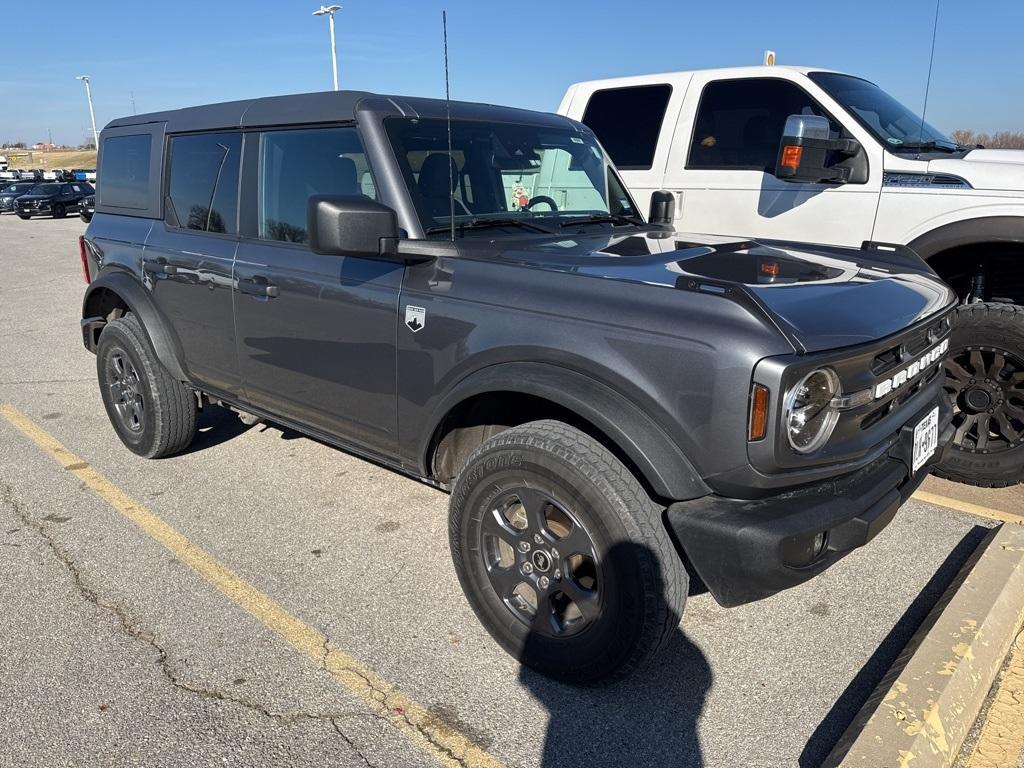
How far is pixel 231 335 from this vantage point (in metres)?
3.81

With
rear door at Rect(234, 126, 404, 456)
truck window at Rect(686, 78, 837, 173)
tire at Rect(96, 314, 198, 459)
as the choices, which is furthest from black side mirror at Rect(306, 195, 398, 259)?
truck window at Rect(686, 78, 837, 173)

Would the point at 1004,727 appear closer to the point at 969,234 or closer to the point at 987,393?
the point at 987,393

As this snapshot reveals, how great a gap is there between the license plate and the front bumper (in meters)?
0.33

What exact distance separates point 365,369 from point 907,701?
2.20m

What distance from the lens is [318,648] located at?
2.89 metres

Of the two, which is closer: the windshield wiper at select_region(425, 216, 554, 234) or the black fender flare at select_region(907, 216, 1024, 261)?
the windshield wiper at select_region(425, 216, 554, 234)

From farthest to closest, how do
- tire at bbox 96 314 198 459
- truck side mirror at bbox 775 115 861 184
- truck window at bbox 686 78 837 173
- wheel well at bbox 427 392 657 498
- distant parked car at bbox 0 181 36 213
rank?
distant parked car at bbox 0 181 36 213
truck window at bbox 686 78 837 173
tire at bbox 96 314 198 459
truck side mirror at bbox 775 115 861 184
wheel well at bbox 427 392 657 498

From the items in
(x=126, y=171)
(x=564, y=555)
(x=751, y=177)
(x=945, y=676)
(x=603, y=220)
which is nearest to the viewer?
(x=945, y=676)

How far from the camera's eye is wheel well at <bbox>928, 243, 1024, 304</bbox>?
4172 millimetres

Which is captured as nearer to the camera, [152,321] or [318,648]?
[318,648]

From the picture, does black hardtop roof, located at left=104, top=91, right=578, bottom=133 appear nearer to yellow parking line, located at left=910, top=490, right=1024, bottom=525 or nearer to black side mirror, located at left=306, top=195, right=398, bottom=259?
black side mirror, located at left=306, top=195, right=398, bottom=259

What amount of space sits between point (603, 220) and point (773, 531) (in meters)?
1.97

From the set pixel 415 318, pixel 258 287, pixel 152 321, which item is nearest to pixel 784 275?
pixel 415 318

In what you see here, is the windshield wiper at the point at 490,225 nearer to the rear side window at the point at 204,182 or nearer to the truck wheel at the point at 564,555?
the truck wheel at the point at 564,555
